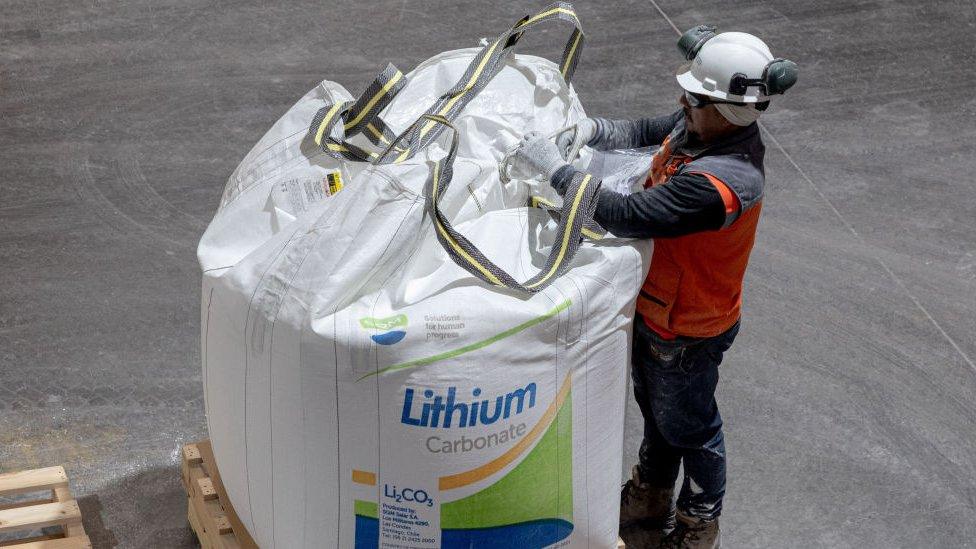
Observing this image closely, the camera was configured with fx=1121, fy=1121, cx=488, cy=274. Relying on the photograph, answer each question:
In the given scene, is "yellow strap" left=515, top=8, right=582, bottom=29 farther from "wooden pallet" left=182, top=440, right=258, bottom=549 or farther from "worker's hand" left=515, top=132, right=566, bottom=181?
"wooden pallet" left=182, top=440, right=258, bottom=549

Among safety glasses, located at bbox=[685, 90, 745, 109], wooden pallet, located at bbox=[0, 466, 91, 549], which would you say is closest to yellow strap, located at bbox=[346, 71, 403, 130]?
safety glasses, located at bbox=[685, 90, 745, 109]

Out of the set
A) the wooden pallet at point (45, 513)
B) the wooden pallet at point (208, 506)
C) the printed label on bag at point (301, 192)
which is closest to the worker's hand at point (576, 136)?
the printed label on bag at point (301, 192)

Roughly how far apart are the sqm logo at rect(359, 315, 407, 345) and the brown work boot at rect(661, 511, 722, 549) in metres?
1.26

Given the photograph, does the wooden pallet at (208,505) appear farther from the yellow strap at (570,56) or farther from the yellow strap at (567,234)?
the yellow strap at (570,56)

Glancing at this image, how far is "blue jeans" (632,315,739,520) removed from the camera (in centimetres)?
291

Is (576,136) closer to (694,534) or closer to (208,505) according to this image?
(694,534)

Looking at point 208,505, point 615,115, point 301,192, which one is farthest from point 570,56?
point 615,115

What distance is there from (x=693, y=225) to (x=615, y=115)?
287 centimetres

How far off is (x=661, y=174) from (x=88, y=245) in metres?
2.59

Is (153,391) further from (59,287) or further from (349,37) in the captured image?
(349,37)

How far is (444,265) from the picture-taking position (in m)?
2.50

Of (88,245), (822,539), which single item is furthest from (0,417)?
(822,539)

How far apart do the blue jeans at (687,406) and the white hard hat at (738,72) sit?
645 millimetres

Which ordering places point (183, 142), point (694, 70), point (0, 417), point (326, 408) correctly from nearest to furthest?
point (326, 408) < point (694, 70) < point (0, 417) < point (183, 142)
